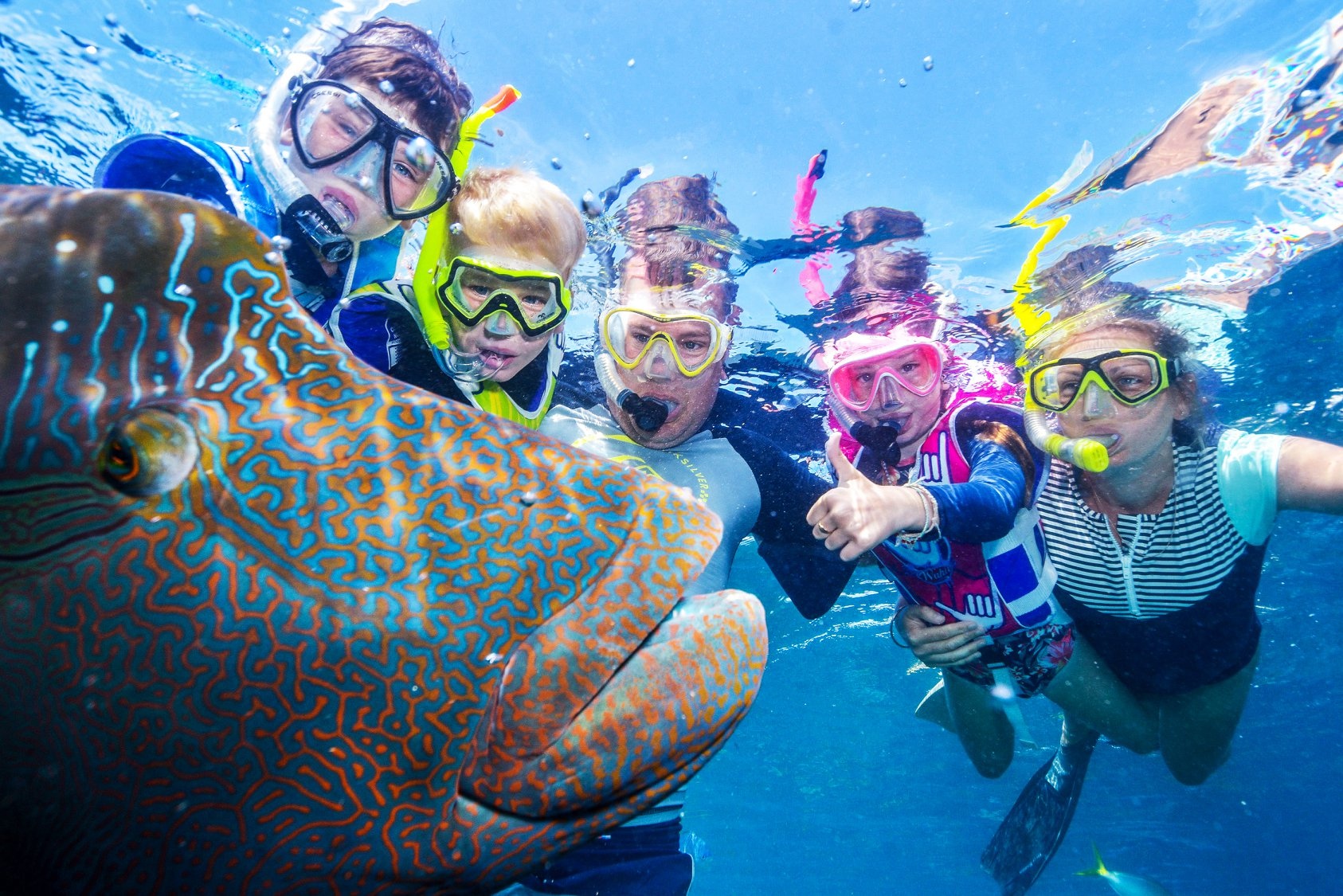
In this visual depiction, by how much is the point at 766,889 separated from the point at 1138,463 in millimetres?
101163

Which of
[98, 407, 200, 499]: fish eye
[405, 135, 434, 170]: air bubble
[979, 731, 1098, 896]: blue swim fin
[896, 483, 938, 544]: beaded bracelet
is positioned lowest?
[979, 731, 1098, 896]: blue swim fin

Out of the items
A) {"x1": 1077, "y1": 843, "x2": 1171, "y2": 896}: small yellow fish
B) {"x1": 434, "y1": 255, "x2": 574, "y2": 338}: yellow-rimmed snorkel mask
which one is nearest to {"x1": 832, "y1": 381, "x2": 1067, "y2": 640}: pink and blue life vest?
{"x1": 434, "y1": 255, "x2": 574, "y2": 338}: yellow-rimmed snorkel mask

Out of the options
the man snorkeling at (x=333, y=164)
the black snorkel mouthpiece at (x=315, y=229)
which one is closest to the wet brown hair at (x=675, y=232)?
the man snorkeling at (x=333, y=164)

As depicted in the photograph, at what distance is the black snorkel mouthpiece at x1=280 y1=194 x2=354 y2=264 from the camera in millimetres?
3920

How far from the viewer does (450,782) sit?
1236 millimetres

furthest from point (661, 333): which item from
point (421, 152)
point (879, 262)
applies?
point (879, 262)

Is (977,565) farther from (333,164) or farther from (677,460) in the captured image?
(333,164)

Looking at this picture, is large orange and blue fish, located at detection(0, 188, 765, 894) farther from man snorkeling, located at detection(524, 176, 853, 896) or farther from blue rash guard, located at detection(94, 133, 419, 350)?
man snorkeling, located at detection(524, 176, 853, 896)

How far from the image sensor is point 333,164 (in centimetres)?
418

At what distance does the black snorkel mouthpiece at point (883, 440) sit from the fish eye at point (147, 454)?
585 cm

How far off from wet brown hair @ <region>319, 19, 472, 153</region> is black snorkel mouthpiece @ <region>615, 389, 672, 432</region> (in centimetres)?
252

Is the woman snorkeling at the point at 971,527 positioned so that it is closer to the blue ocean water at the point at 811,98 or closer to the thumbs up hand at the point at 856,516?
the thumbs up hand at the point at 856,516

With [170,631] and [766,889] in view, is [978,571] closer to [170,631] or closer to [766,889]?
[170,631]

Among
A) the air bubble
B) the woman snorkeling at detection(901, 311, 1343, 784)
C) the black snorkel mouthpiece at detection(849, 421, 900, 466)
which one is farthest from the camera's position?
the black snorkel mouthpiece at detection(849, 421, 900, 466)
